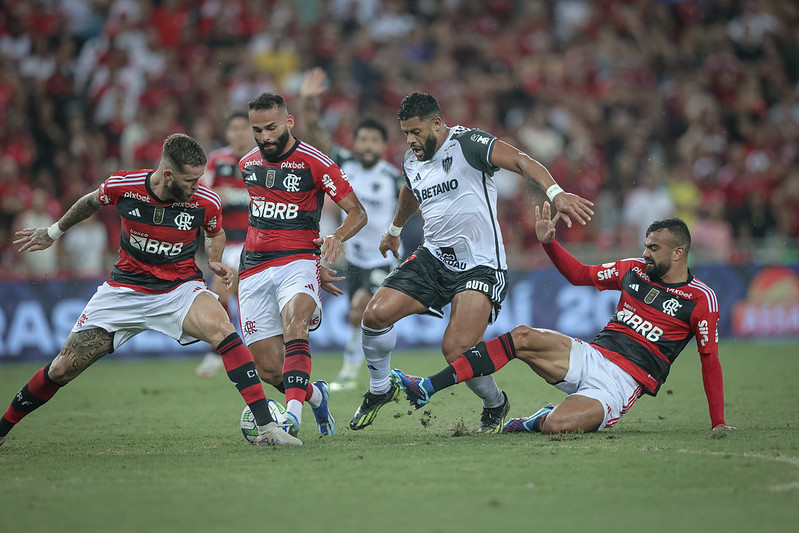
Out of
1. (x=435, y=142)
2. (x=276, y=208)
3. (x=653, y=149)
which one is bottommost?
(x=276, y=208)

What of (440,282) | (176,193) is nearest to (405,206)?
(440,282)

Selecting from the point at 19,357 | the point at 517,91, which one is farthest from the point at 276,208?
the point at 517,91

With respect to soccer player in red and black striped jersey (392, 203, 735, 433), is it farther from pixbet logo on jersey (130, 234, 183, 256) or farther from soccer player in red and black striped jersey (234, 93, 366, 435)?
pixbet logo on jersey (130, 234, 183, 256)

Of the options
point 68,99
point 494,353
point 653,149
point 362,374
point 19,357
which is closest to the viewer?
point 494,353

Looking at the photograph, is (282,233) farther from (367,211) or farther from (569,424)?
(367,211)

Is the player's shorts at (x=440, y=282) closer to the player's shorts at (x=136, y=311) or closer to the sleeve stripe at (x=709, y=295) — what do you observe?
the sleeve stripe at (x=709, y=295)

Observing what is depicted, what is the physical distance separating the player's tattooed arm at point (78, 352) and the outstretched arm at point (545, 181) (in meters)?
3.35

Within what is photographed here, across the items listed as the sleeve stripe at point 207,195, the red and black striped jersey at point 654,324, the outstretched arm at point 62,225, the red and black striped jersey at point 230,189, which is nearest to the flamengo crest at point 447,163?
the red and black striped jersey at point 654,324

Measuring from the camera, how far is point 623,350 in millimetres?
7852

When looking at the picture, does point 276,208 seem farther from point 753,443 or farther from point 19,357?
point 19,357

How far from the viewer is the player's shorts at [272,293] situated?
8.04 m

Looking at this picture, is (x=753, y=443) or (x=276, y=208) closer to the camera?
(x=753, y=443)

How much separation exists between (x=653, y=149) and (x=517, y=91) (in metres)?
2.91

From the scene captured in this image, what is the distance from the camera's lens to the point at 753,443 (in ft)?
23.0
